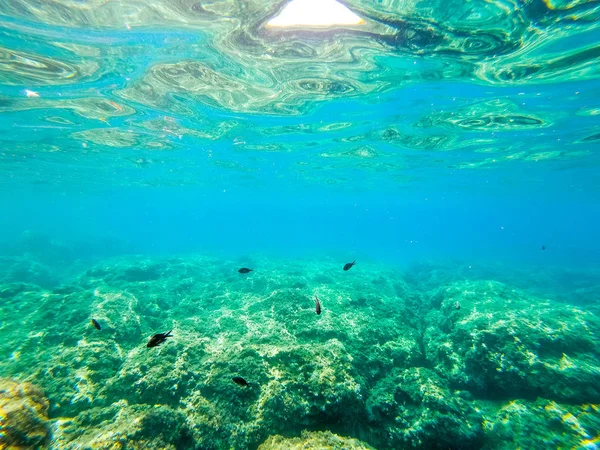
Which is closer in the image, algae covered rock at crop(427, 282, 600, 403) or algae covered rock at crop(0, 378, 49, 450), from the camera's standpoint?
algae covered rock at crop(0, 378, 49, 450)

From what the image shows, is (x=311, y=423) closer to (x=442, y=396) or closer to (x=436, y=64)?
(x=442, y=396)

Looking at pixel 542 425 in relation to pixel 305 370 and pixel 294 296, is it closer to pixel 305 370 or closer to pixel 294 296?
pixel 305 370

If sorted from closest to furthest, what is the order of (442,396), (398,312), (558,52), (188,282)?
(442,396), (558,52), (398,312), (188,282)

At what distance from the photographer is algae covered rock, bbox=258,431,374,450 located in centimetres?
505

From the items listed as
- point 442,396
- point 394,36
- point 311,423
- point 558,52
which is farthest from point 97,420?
point 558,52

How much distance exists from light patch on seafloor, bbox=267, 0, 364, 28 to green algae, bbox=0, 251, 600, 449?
10557 millimetres

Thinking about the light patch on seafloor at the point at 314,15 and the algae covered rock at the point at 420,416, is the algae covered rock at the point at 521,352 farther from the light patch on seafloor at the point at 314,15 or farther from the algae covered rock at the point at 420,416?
the light patch on seafloor at the point at 314,15

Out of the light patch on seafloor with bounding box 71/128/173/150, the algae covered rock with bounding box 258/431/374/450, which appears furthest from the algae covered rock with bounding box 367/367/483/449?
the light patch on seafloor with bounding box 71/128/173/150

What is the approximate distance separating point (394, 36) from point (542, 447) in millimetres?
12659

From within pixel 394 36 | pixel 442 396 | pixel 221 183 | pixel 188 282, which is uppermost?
pixel 394 36

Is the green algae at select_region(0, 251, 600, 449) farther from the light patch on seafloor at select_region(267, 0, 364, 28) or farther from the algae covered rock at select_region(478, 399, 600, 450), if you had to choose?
the light patch on seafloor at select_region(267, 0, 364, 28)

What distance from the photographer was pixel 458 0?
319 inches

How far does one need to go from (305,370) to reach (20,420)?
5714mm

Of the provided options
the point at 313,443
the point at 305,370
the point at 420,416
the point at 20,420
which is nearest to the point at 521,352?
the point at 420,416
